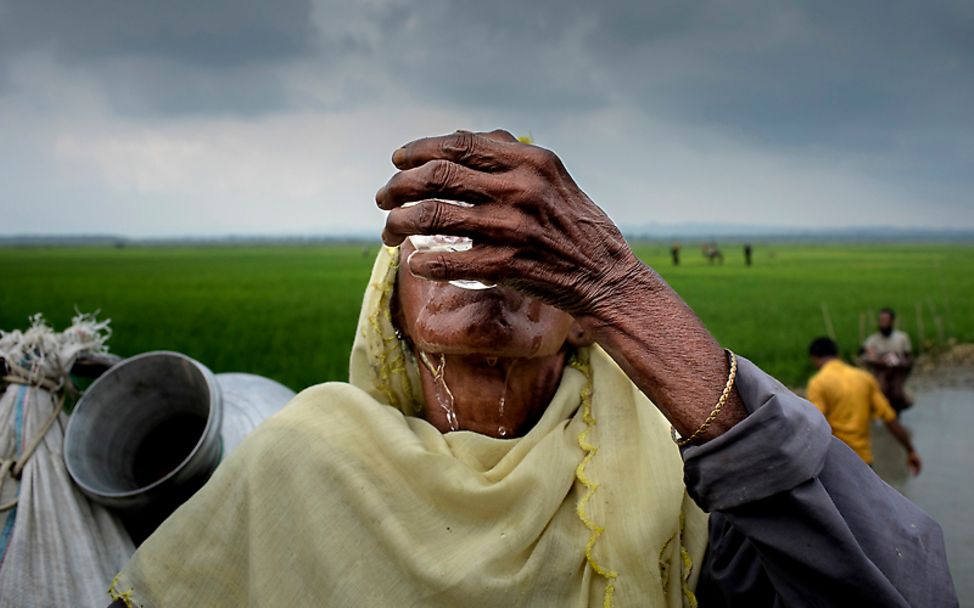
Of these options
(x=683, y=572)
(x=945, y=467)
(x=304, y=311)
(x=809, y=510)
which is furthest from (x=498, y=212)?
(x=304, y=311)

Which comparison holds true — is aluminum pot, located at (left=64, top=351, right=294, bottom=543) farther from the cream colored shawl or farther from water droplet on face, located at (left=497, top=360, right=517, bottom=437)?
water droplet on face, located at (left=497, top=360, right=517, bottom=437)

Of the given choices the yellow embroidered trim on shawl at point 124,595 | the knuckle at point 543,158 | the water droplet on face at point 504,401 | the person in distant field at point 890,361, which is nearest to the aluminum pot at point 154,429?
the yellow embroidered trim on shawl at point 124,595

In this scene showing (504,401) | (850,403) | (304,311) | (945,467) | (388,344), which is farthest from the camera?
(304,311)

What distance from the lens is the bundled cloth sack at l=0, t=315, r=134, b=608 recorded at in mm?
2086

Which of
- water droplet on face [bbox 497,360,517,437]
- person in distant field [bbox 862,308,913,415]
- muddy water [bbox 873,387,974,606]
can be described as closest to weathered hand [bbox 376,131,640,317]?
water droplet on face [bbox 497,360,517,437]

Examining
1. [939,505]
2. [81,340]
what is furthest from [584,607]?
[939,505]

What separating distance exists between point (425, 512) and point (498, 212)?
0.78 meters

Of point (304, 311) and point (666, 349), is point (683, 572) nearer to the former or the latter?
point (666, 349)

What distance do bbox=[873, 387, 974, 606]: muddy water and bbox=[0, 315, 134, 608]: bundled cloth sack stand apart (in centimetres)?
503

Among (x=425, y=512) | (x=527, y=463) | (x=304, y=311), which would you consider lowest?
(x=304, y=311)

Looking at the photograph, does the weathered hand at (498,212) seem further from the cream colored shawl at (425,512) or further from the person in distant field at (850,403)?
the person in distant field at (850,403)

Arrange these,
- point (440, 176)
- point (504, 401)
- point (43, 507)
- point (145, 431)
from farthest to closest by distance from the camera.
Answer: point (145, 431) → point (43, 507) → point (504, 401) → point (440, 176)

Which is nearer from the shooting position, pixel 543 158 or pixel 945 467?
pixel 543 158

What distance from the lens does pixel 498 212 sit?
3.40 ft
